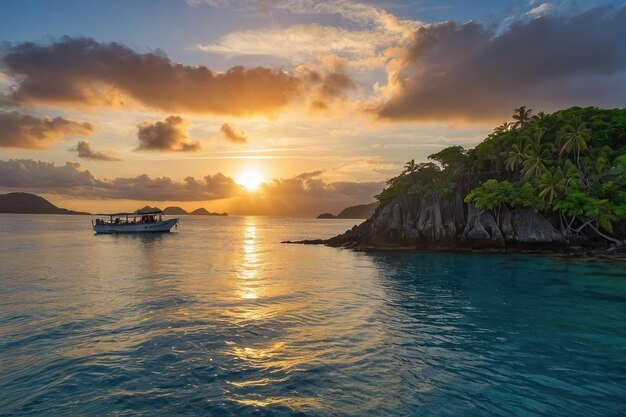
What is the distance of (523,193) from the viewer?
170ft

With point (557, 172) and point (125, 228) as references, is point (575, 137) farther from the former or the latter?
point (125, 228)

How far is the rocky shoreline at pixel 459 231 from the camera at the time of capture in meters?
51.3

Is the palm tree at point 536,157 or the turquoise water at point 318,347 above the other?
the palm tree at point 536,157

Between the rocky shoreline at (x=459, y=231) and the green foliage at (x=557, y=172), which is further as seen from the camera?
the rocky shoreline at (x=459, y=231)

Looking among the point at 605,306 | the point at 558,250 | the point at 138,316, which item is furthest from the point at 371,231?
the point at 138,316

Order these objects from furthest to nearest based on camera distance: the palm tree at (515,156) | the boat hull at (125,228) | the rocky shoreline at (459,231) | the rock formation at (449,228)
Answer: the boat hull at (125,228) → the palm tree at (515,156) → the rock formation at (449,228) → the rocky shoreline at (459,231)

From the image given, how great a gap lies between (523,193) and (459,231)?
444 inches

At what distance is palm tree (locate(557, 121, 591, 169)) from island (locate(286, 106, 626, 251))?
12cm

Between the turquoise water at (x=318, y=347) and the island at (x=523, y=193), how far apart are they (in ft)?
Result: 65.2

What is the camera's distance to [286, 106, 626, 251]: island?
4931 centimetres

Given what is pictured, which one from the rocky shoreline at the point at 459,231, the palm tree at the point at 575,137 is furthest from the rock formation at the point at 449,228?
the palm tree at the point at 575,137

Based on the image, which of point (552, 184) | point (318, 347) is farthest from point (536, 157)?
point (318, 347)

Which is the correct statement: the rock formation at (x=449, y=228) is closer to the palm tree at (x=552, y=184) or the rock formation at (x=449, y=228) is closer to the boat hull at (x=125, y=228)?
the palm tree at (x=552, y=184)

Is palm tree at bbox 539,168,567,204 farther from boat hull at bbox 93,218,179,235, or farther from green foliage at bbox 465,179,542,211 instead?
boat hull at bbox 93,218,179,235
